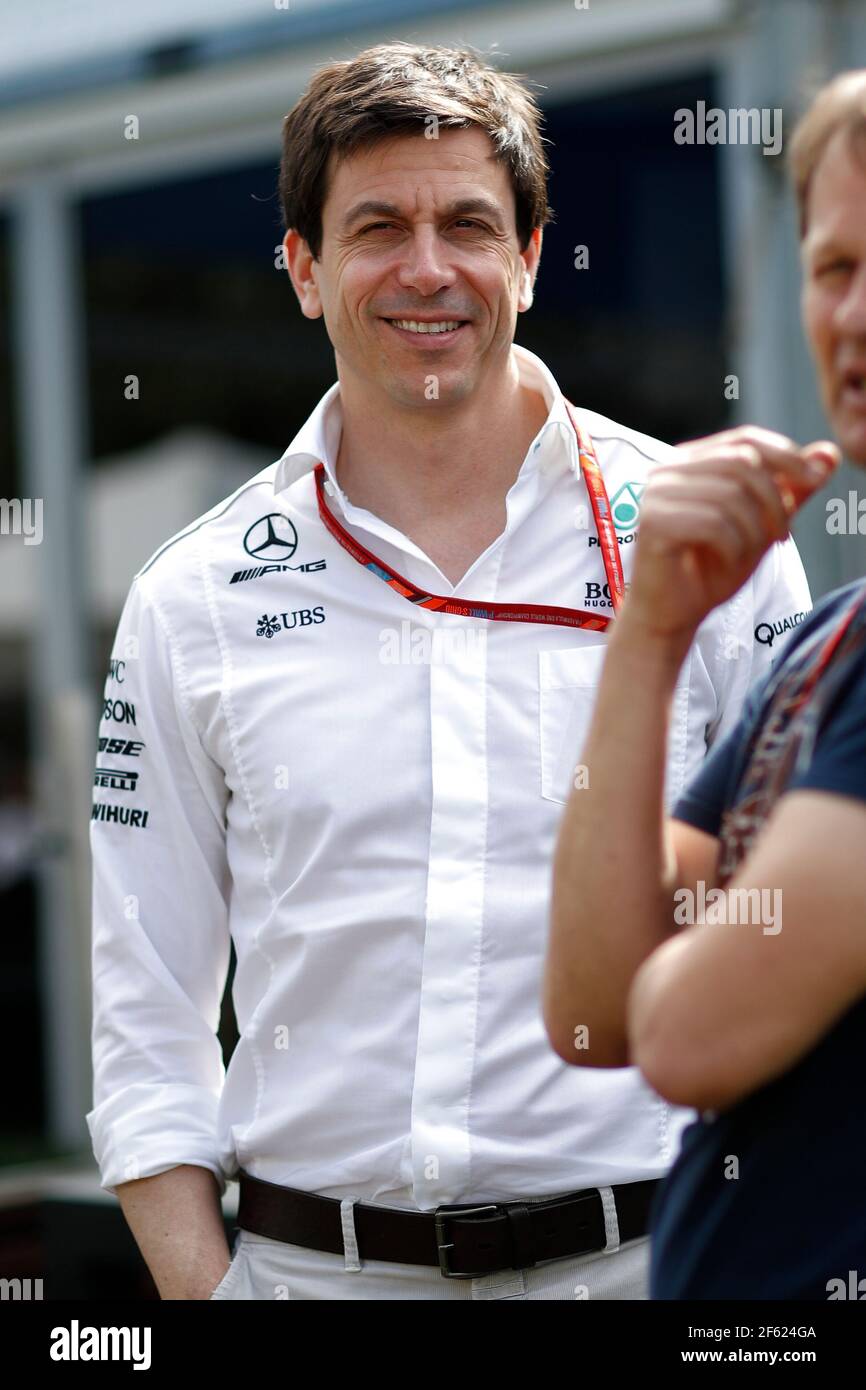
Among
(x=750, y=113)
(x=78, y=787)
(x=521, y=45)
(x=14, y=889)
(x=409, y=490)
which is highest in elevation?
(x=521, y=45)

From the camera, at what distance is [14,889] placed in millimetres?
9000

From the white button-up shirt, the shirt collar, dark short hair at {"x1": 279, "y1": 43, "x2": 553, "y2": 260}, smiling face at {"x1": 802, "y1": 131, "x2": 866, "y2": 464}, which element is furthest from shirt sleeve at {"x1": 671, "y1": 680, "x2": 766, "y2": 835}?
dark short hair at {"x1": 279, "y1": 43, "x2": 553, "y2": 260}

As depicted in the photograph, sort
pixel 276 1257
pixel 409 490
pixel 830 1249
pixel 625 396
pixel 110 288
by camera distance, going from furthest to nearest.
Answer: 1. pixel 625 396
2. pixel 110 288
3. pixel 409 490
4. pixel 276 1257
5. pixel 830 1249

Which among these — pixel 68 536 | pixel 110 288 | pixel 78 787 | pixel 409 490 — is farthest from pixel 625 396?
pixel 409 490

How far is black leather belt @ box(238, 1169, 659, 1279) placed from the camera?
190 cm

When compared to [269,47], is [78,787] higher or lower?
lower

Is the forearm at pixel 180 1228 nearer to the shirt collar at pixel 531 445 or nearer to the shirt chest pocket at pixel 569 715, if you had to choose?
the shirt chest pocket at pixel 569 715

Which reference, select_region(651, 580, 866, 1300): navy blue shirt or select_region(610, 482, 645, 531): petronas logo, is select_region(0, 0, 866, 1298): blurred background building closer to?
select_region(610, 482, 645, 531): petronas logo

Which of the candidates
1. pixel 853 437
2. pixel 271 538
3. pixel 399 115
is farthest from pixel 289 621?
pixel 853 437

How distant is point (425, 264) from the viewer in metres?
2.07

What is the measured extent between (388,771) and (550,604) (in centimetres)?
28
